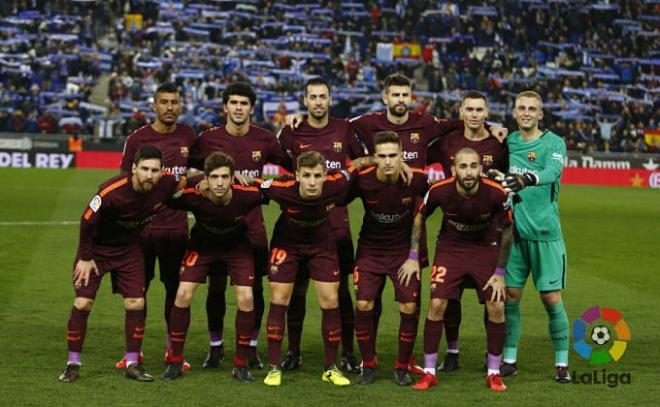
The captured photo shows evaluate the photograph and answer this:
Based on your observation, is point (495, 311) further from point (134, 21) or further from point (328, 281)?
point (134, 21)

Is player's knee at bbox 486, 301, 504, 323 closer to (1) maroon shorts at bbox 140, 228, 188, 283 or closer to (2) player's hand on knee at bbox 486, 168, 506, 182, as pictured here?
(2) player's hand on knee at bbox 486, 168, 506, 182

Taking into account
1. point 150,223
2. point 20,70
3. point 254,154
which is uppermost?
point 254,154

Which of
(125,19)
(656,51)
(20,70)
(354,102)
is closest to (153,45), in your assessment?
(125,19)

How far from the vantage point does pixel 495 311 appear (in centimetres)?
848

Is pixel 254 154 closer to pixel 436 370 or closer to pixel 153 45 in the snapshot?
pixel 436 370

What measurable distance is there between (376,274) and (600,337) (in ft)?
8.69

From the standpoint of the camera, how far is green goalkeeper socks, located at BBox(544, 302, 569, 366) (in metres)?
8.74

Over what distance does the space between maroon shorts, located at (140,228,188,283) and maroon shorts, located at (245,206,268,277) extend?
60 centimetres

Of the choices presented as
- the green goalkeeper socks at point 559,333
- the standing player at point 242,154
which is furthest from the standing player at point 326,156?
the green goalkeeper socks at point 559,333

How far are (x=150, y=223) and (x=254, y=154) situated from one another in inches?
44.5

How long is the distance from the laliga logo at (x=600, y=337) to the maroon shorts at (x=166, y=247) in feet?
12.6

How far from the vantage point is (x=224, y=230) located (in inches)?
344

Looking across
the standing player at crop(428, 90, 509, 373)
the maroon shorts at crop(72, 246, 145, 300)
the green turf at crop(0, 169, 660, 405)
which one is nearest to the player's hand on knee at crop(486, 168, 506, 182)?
the standing player at crop(428, 90, 509, 373)

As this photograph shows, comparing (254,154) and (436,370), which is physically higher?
(254,154)
